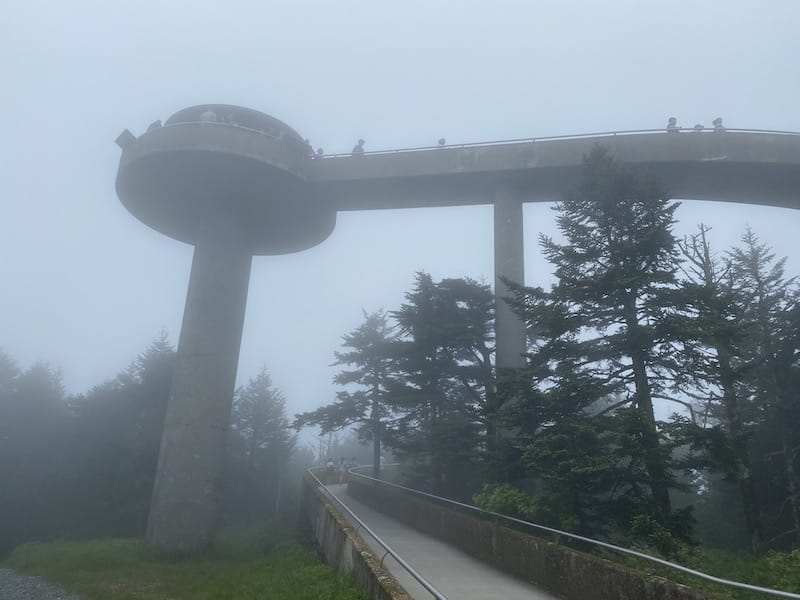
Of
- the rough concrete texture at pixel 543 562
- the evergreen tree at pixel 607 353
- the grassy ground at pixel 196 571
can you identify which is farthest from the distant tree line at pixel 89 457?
the evergreen tree at pixel 607 353

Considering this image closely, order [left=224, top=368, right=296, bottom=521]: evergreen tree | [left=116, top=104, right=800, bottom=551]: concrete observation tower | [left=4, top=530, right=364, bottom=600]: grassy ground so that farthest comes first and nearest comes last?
[left=224, top=368, right=296, bottom=521]: evergreen tree → [left=116, top=104, right=800, bottom=551]: concrete observation tower → [left=4, top=530, right=364, bottom=600]: grassy ground

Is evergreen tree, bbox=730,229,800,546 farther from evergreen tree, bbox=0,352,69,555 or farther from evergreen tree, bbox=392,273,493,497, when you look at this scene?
evergreen tree, bbox=0,352,69,555

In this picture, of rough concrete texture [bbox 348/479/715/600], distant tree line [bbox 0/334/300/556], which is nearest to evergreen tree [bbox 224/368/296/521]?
distant tree line [bbox 0/334/300/556]

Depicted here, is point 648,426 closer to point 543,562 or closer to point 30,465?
point 543,562

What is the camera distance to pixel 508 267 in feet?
71.2

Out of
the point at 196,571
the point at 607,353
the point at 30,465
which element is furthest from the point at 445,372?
the point at 30,465

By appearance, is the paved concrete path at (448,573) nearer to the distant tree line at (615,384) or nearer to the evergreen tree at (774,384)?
the distant tree line at (615,384)

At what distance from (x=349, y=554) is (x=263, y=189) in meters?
17.7

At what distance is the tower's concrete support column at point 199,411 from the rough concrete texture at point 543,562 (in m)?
9.59

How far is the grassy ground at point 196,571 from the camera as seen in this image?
Answer: 1173cm

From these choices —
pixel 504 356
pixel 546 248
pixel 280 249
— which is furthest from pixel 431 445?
pixel 280 249

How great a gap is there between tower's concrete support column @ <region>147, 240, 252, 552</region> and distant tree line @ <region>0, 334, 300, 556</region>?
41.6 feet

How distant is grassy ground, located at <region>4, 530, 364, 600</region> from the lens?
38.5ft

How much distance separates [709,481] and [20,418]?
37.0 metres
